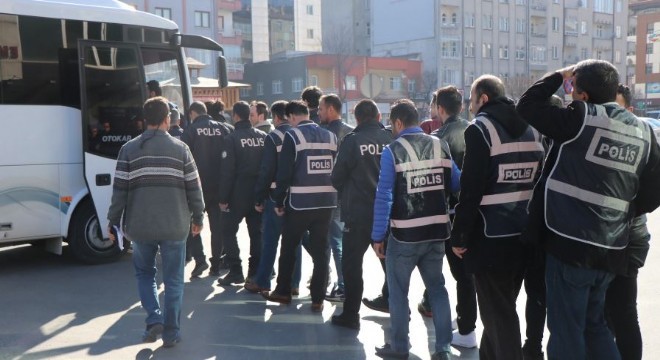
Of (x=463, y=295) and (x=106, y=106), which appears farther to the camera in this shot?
(x=106, y=106)

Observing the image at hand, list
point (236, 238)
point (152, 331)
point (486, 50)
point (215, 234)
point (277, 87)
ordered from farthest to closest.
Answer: point (486, 50), point (277, 87), point (215, 234), point (236, 238), point (152, 331)

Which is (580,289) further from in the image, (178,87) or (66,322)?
(178,87)

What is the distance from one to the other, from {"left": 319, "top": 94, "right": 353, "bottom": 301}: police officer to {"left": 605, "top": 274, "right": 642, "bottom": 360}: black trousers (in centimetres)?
282

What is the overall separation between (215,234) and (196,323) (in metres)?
2.21

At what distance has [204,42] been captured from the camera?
31.5 feet

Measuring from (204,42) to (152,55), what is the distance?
0.77 m

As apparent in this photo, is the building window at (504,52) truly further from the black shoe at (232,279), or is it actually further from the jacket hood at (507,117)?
the jacket hood at (507,117)

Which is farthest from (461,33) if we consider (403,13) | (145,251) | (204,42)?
(145,251)

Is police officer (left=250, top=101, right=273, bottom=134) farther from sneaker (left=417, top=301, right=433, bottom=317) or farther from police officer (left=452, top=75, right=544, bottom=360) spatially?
police officer (left=452, top=75, right=544, bottom=360)

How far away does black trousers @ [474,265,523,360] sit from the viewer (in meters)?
4.31

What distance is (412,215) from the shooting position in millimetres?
4961

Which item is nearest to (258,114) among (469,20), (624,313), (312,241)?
(312,241)

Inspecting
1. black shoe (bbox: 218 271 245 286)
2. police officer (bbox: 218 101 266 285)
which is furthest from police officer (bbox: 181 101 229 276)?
black shoe (bbox: 218 271 245 286)

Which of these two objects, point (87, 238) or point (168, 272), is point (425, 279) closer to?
point (168, 272)
